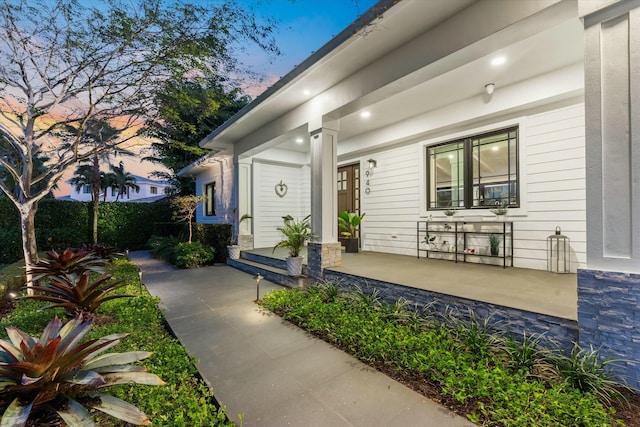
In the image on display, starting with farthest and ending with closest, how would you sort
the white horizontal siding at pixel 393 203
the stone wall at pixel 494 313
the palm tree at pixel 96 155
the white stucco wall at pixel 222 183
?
the white stucco wall at pixel 222 183
the white horizontal siding at pixel 393 203
the palm tree at pixel 96 155
the stone wall at pixel 494 313

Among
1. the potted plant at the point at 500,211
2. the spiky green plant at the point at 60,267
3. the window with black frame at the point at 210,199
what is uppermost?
the window with black frame at the point at 210,199

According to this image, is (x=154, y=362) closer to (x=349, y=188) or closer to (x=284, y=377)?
(x=284, y=377)

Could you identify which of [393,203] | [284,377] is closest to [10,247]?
[284,377]

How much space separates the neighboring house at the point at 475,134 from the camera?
86.8 inches

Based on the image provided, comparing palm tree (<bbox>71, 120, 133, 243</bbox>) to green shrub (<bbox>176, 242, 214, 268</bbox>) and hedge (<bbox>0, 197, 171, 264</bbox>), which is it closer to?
hedge (<bbox>0, 197, 171, 264</bbox>)

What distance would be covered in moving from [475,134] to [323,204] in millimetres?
3327

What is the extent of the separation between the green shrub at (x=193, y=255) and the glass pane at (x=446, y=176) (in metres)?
6.25

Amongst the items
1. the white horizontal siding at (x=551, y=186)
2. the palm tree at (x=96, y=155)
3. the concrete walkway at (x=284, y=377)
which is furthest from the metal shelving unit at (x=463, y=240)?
the palm tree at (x=96, y=155)

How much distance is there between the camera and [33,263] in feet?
14.0

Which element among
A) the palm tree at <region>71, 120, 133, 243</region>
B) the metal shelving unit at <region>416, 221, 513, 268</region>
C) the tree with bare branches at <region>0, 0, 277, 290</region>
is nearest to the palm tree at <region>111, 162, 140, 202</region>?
the palm tree at <region>71, 120, 133, 243</region>

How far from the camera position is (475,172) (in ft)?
18.0

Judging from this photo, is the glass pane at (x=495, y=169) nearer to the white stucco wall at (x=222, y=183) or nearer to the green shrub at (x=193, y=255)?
the white stucco wall at (x=222, y=183)

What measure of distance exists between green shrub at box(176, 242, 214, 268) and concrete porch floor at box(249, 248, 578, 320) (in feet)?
14.6

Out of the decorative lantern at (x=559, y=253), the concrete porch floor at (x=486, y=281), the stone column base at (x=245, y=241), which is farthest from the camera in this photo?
the stone column base at (x=245, y=241)
